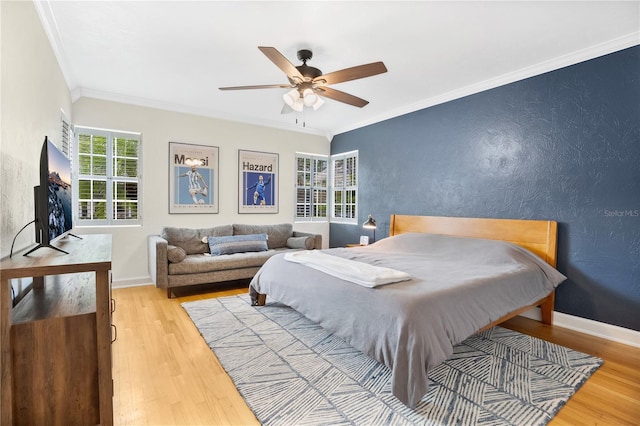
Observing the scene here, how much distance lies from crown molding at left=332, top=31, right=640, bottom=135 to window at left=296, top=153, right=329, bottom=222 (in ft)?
5.86

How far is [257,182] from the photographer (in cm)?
531

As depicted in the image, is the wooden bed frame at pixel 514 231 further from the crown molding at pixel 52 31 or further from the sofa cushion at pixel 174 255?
the crown molding at pixel 52 31

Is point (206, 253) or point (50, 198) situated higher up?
point (50, 198)

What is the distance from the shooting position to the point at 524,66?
317 cm

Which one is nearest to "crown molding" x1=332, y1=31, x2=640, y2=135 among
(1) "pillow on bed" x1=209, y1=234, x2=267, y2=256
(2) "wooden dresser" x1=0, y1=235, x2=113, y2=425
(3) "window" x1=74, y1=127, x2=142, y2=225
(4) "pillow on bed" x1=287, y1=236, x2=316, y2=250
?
(4) "pillow on bed" x1=287, y1=236, x2=316, y2=250

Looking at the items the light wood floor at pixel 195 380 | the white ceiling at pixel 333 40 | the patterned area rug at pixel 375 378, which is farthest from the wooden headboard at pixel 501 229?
the white ceiling at pixel 333 40

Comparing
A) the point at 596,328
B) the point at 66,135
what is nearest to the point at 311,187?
the point at 66,135

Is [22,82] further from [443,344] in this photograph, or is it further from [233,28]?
[443,344]

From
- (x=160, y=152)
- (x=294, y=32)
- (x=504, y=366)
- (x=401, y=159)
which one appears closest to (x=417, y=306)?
(x=504, y=366)

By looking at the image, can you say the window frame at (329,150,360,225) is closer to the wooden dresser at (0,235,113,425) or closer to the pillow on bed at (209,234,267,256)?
the pillow on bed at (209,234,267,256)

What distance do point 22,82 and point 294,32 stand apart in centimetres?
186

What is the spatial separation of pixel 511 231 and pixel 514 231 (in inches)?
1.2

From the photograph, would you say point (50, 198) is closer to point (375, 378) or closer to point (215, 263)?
point (375, 378)

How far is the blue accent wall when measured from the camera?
266 centimetres
